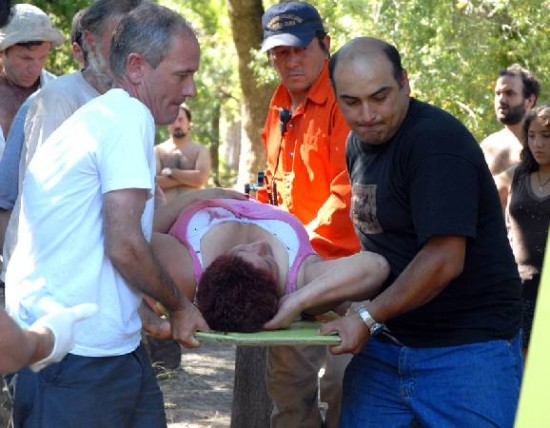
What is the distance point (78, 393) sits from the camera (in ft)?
12.2

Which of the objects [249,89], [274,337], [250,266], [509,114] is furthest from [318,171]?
[249,89]

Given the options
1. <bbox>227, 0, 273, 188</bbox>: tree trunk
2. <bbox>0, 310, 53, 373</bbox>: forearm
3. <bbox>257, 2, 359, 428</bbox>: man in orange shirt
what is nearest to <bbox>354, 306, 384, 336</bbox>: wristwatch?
<bbox>257, 2, 359, 428</bbox>: man in orange shirt

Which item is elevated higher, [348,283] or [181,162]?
[348,283]

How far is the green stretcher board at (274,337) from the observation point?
3863 millimetres

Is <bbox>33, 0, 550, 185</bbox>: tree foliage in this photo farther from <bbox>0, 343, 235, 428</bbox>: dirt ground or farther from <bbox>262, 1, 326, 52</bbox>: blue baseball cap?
<bbox>262, 1, 326, 52</bbox>: blue baseball cap

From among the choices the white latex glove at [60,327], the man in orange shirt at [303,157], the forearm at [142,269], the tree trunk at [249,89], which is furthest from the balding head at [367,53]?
the tree trunk at [249,89]

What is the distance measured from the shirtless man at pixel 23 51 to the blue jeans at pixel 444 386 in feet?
7.58

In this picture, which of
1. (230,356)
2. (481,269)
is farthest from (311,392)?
(230,356)

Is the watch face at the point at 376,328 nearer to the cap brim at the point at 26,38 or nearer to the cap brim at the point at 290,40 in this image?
the cap brim at the point at 290,40

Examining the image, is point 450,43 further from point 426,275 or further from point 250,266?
point 426,275

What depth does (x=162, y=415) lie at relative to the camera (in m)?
4.04

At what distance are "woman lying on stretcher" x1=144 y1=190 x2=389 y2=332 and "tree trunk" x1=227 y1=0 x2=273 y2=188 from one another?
7.48 meters

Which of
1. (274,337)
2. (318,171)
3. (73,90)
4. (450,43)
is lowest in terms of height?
(274,337)

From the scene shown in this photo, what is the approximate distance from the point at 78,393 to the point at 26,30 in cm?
256
